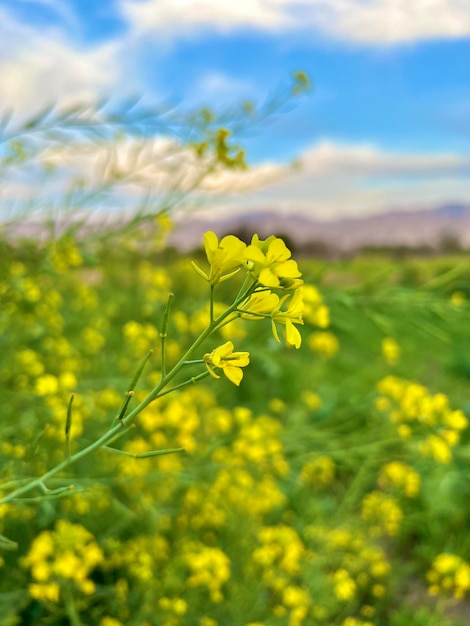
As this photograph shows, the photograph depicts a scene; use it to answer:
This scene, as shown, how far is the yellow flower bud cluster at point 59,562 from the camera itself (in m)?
1.50

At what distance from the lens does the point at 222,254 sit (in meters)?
0.58

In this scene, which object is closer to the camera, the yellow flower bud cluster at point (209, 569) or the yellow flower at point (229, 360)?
the yellow flower at point (229, 360)

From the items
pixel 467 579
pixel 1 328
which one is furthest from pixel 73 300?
pixel 467 579

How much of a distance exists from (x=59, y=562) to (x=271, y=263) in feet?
3.97

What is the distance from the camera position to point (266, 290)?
593 mm

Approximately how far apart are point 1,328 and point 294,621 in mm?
1197

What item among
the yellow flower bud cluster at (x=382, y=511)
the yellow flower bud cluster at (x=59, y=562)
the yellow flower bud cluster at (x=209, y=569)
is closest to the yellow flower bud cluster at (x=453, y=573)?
the yellow flower bud cluster at (x=382, y=511)

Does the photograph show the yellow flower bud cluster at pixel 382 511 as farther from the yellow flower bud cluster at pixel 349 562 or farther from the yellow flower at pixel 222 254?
the yellow flower at pixel 222 254

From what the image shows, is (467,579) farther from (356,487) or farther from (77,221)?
(77,221)

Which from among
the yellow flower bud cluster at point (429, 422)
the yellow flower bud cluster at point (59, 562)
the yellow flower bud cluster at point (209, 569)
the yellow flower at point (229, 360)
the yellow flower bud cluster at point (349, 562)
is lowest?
the yellow flower bud cluster at point (349, 562)

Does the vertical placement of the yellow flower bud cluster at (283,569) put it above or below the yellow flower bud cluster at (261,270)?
below

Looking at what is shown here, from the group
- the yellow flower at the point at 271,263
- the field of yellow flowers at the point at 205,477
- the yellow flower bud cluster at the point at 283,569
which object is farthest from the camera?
the yellow flower bud cluster at the point at 283,569

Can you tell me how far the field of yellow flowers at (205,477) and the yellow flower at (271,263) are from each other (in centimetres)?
71

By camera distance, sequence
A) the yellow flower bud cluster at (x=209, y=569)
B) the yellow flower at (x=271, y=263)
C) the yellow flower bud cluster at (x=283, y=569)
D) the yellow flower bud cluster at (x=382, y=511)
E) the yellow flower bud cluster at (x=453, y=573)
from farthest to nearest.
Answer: the yellow flower bud cluster at (x=382, y=511)
the yellow flower bud cluster at (x=453, y=573)
the yellow flower bud cluster at (x=283, y=569)
the yellow flower bud cluster at (x=209, y=569)
the yellow flower at (x=271, y=263)
